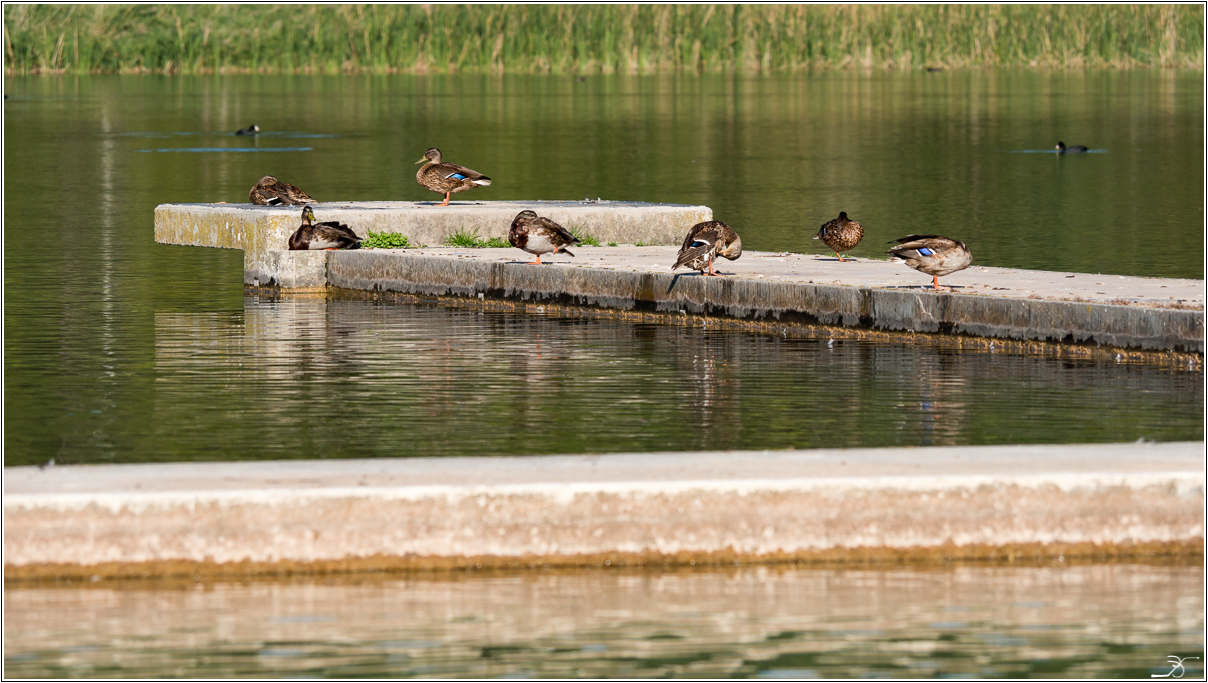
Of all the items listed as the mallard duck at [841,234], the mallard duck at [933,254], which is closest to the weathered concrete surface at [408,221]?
the mallard duck at [841,234]

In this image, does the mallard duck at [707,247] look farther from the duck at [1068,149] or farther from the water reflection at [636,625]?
the duck at [1068,149]

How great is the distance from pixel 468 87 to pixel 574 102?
16.3 meters

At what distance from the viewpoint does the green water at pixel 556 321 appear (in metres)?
13.9

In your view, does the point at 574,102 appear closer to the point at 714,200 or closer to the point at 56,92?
the point at 56,92

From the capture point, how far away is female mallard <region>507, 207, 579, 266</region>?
840 inches

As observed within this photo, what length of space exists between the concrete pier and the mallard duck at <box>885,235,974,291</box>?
0.73 feet

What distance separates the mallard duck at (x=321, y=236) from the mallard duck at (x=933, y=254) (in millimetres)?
7022

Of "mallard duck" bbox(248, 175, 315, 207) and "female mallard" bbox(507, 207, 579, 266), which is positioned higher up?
"mallard duck" bbox(248, 175, 315, 207)

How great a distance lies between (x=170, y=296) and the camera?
2334 cm

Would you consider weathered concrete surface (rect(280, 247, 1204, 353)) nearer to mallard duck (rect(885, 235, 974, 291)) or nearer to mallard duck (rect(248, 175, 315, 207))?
mallard duck (rect(885, 235, 974, 291))

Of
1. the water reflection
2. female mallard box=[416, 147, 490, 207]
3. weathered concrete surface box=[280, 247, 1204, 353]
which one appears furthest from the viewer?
female mallard box=[416, 147, 490, 207]

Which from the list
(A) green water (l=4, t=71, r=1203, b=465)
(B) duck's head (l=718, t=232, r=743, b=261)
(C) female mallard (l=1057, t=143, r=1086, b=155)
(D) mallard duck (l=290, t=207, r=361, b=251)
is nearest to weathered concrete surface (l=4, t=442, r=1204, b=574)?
(A) green water (l=4, t=71, r=1203, b=465)

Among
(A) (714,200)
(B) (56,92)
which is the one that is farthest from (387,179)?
(B) (56,92)

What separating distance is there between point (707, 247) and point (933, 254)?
2.23m
